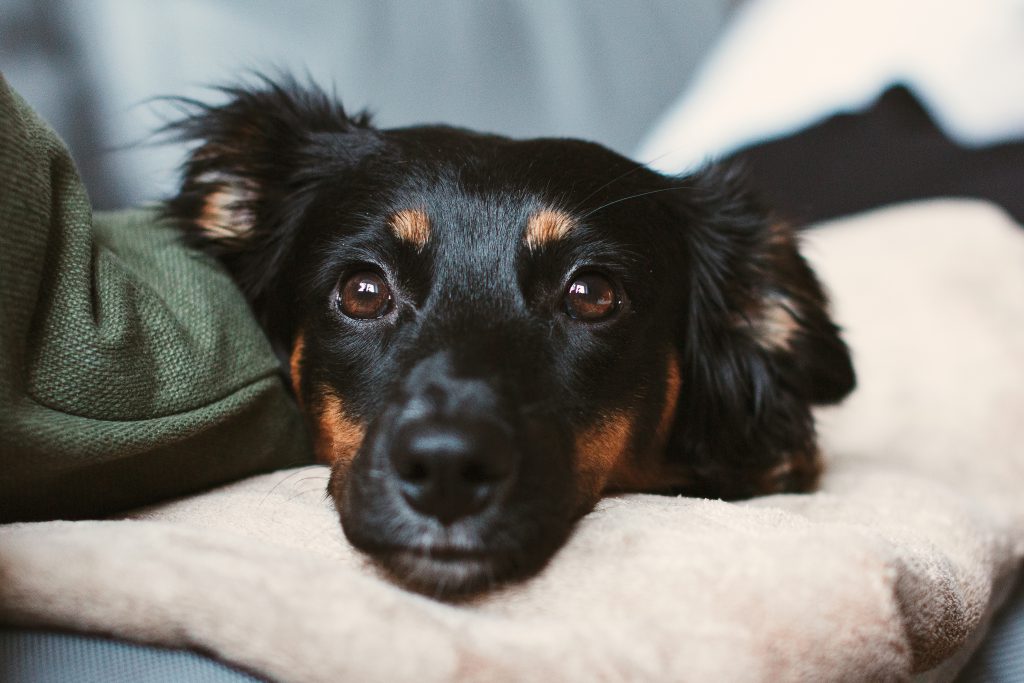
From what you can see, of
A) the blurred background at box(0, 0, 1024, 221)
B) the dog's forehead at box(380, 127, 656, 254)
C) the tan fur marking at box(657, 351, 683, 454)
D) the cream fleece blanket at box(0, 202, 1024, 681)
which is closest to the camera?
the cream fleece blanket at box(0, 202, 1024, 681)

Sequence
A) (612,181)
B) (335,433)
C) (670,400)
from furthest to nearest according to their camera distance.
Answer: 1. (670,400)
2. (612,181)
3. (335,433)

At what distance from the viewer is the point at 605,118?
11.2ft

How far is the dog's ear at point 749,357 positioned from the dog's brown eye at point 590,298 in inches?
13.2

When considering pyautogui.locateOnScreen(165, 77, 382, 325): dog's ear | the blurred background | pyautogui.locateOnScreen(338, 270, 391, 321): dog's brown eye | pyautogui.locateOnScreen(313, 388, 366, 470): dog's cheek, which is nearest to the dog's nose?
pyautogui.locateOnScreen(313, 388, 366, 470): dog's cheek

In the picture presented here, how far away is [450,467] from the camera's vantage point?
1.05 meters

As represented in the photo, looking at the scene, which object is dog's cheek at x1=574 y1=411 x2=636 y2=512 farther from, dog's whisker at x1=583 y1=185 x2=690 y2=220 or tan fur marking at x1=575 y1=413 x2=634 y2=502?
dog's whisker at x1=583 y1=185 x2=690 y2=220

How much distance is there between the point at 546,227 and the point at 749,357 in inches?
25.4

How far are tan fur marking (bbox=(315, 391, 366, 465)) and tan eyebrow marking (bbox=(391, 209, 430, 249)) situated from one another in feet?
0.95

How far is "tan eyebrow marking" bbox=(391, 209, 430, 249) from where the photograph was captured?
1.49 meters

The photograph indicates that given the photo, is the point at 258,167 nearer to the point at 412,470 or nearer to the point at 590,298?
the point at 590,298

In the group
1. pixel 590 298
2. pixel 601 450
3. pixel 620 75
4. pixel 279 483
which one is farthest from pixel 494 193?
pixel 620 75

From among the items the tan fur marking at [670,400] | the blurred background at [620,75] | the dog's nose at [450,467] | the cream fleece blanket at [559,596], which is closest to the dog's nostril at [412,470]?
the dog's nose at [450,467]

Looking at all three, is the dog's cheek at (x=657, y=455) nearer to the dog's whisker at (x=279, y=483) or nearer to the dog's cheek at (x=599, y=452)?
the dog's cheek at (x=599, y=452)

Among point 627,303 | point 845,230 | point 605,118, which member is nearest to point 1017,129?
point 845,230
